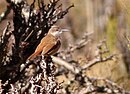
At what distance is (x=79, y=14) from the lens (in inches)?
782

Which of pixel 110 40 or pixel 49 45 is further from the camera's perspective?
pixel 110 40

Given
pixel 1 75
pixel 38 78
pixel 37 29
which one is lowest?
pixel 38 78

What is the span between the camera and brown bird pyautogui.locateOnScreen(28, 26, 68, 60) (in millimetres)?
4844

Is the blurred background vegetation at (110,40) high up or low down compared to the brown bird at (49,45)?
up

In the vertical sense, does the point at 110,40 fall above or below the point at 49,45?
above

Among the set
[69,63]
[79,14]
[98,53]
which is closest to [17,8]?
[69,63]

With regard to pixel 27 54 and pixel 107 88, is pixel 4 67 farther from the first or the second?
pixel 107 88

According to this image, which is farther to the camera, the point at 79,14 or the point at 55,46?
the point at 79,14

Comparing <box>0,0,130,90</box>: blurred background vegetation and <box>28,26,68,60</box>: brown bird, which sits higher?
<box>0,0,130,90</box>: blurred background vegetation

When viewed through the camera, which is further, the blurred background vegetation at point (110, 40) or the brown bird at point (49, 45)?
the blurred background vegetation at point (110, 40)

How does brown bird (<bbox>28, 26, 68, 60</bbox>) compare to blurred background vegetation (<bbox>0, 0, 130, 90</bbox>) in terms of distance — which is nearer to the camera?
brown bird (<bbox>28, 26, 68, 60</bbox>)

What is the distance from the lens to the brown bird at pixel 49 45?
4844 millimetres

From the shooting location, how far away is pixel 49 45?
4.88 meters

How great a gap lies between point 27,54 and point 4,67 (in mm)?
309
